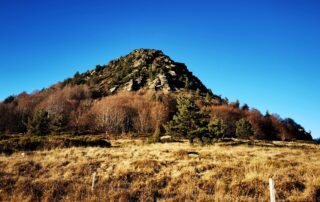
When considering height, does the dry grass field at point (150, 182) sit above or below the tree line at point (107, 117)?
below

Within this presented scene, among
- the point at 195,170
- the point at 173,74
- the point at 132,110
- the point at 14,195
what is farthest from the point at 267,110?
the point at 14,195

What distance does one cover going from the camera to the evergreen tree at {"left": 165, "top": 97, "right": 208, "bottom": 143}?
90.7 feet

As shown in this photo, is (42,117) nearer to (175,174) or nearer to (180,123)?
(180,123)

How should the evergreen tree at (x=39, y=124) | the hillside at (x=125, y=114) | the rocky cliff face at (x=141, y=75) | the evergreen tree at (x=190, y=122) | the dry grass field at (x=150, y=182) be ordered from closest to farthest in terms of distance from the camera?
the dry grass field at (x=150, y=182), the evergreen tree at (x=190, y=122), the evergreen tree at (x=39, y=124), the hillside at (x=125, y=114), the rocky cliff face at (x=141, y=75)

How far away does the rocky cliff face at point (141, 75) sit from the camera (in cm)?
12500

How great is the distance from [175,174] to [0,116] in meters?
79.4

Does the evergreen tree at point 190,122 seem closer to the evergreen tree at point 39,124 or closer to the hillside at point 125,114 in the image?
the hillside at point 125,114

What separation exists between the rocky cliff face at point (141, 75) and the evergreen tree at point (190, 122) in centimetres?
8269

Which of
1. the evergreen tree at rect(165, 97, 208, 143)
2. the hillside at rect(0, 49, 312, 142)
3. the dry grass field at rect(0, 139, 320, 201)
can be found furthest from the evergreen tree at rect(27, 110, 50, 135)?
the dry grass field at rect(0, 139, 320, 201)

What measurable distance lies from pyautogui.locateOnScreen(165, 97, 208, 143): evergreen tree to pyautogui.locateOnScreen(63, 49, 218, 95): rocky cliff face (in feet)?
271

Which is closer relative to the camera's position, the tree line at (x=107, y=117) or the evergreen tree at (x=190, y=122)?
the evergreen tree at (x=190, y=122)

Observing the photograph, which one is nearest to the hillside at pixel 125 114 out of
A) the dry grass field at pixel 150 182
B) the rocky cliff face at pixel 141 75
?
the rocky cliff face at pixel 141 75

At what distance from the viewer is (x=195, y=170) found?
1186cm

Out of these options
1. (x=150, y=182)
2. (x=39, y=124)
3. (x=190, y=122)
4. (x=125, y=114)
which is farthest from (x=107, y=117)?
(x=150, y=182)
